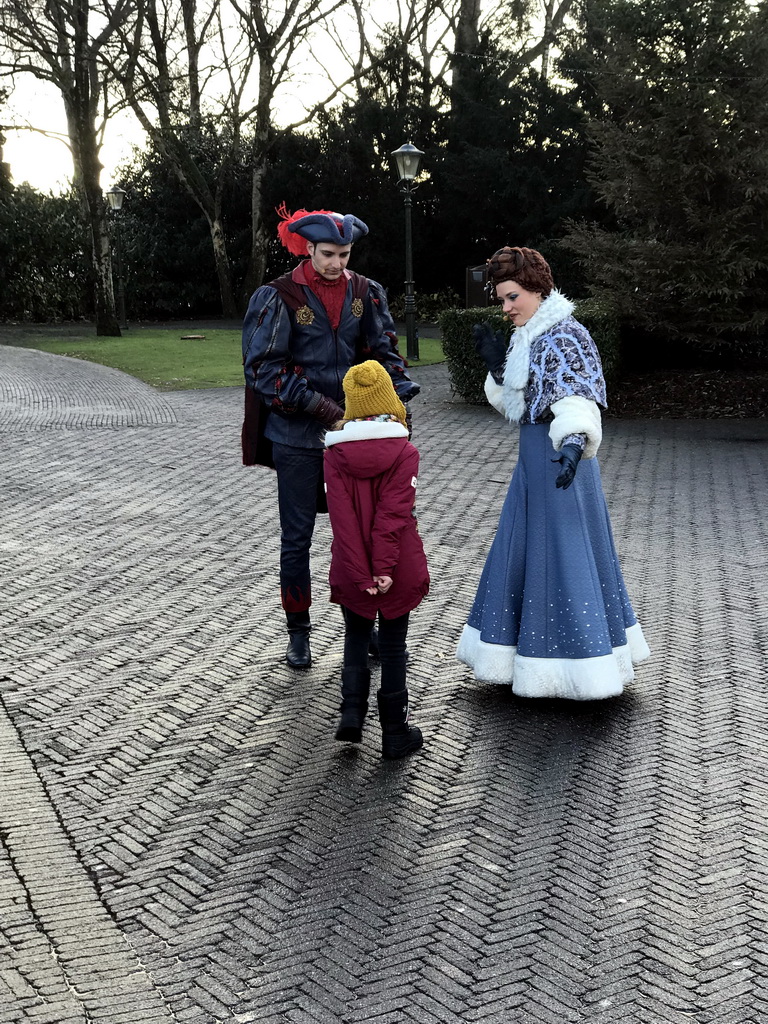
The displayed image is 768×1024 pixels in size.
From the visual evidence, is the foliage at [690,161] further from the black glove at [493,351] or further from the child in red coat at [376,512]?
the child in red coat at [376,512]

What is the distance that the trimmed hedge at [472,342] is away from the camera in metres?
14.7

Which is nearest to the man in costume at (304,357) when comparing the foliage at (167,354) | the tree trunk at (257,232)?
the foliage at (167,354)

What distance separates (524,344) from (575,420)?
1.45 ft

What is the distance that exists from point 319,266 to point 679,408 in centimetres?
1088

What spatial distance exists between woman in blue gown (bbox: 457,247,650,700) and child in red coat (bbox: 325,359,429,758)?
25.2 inches

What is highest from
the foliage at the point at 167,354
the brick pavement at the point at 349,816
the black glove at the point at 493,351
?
the black glove at the point at 493,351

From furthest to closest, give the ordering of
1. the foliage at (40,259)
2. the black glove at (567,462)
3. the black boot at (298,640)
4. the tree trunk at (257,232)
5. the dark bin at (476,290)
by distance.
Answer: the tree trunk at (257,232), the foliage at (40,259), the dark bin at (476,290), the black boot at (298,640), the black glove at (567,462)

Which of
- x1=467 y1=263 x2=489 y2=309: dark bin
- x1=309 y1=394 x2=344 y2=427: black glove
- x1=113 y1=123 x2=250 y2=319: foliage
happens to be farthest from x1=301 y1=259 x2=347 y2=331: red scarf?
x1=113 y1=123 x2=250 y2=319: foliage

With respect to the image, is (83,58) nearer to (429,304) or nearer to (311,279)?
(429,304)

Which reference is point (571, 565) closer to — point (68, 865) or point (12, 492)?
point (68, 865)

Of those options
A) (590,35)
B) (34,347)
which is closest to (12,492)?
(34,347)

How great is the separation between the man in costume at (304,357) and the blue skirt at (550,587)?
29.1 inches

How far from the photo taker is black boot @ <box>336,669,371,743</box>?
4402 millimetres

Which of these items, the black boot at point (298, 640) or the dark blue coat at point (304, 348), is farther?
the black boot at point (298, 640)
